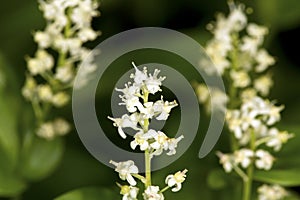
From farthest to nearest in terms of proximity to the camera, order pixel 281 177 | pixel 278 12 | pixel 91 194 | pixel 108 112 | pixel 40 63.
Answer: pixel 278 12
pixel 108 112
pixel 40 63
pixel 281 177
pixel 91 194

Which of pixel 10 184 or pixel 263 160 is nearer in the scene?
pixel 263 160

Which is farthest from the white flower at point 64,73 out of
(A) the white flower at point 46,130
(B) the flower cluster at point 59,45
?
(A) the white flower at point 46,130

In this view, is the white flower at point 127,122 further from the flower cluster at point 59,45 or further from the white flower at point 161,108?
the flower cluster at point 59,45

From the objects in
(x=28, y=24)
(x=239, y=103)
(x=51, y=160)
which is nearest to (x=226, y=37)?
(x=239, y=103)

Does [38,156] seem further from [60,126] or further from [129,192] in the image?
[129,192]

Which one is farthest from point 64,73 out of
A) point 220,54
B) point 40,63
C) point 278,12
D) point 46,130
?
point 278,12

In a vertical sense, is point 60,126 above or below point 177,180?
above
